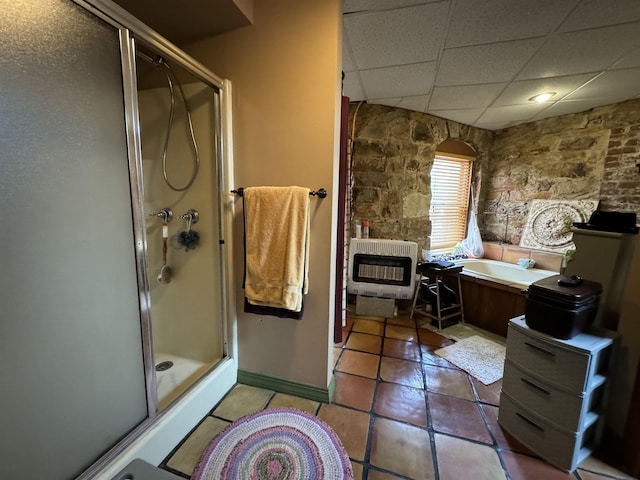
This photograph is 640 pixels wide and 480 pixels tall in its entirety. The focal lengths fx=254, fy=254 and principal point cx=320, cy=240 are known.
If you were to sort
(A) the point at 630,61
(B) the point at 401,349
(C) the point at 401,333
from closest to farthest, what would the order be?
(A) the point at 630,61
(B) the point at 401,349
(C) the point at 401,333

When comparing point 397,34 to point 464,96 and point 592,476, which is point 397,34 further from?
point 592,476

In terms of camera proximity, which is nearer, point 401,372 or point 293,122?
point 293,122

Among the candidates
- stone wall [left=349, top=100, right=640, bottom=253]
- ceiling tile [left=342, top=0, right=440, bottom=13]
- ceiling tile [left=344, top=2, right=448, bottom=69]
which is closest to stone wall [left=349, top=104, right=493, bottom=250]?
stone wall [left=349, top=100, right=640, bottom=253]

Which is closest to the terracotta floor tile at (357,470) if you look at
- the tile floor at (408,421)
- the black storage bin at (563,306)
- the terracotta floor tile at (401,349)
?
the tile floor at (408,421)

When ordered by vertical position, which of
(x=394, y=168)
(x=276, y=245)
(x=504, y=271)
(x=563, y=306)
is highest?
(x=394, y=168)

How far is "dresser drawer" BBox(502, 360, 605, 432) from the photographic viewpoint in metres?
1.09

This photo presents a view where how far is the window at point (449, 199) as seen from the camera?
124 inches

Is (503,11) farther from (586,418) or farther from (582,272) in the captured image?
(586,418)

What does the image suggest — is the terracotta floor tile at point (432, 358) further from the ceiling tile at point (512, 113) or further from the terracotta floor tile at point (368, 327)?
the ceiling tile at point (512, 113)

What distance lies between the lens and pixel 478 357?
78.0 inches

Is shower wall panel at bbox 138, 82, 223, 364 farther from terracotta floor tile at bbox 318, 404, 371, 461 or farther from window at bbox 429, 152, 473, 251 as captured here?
window at bbox 429, 152, 473, 251

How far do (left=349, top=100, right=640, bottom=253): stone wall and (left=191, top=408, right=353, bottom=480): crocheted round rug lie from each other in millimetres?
1992

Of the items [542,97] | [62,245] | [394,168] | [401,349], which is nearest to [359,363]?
[401,349]

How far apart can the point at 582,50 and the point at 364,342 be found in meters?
2.49
